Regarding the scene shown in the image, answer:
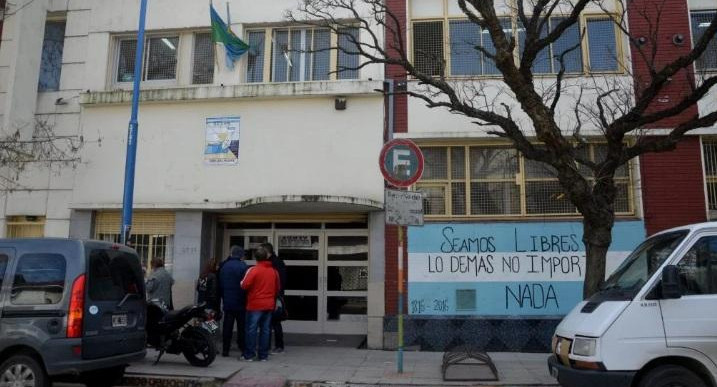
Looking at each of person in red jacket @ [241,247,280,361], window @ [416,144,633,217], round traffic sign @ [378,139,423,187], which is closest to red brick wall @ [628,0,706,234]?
window @ [416,144,633,217]

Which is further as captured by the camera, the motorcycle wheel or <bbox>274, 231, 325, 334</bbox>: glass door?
<bbox>274, 231, 325, 334</bbox>: glass door

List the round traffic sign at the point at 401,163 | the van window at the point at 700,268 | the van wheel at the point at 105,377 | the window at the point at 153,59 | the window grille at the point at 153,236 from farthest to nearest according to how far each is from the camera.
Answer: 1. the window at the point at 153,59
2. the window grille at the point at 153,236
3. the round traffic sign at the point at 401,163
4. the van wheel at the point at 105,377
5. the van window at the point at 700,268

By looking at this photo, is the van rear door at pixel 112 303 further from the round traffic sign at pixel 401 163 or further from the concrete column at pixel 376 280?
the concrete column at pixel 376 280

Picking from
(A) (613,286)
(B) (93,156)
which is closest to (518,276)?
(A) (613,286)

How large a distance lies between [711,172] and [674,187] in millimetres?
889

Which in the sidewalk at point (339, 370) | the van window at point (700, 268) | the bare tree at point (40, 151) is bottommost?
the sidewalk at point (339, 370)

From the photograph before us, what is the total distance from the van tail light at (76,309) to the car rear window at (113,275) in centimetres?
14

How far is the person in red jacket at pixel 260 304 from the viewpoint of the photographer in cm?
914

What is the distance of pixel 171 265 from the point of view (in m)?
11.7

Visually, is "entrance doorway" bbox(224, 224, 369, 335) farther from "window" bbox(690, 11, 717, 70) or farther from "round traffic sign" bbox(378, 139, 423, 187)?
"window" bbox(690, 11, 717, 70)

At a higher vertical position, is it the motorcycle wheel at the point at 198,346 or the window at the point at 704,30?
the window at the point at 704,30

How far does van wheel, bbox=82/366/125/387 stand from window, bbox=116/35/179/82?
719 cm

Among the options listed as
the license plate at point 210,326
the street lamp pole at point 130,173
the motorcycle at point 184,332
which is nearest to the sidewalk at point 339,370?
the motorcycle at point 184,332

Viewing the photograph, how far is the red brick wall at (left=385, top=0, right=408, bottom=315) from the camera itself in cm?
1090
